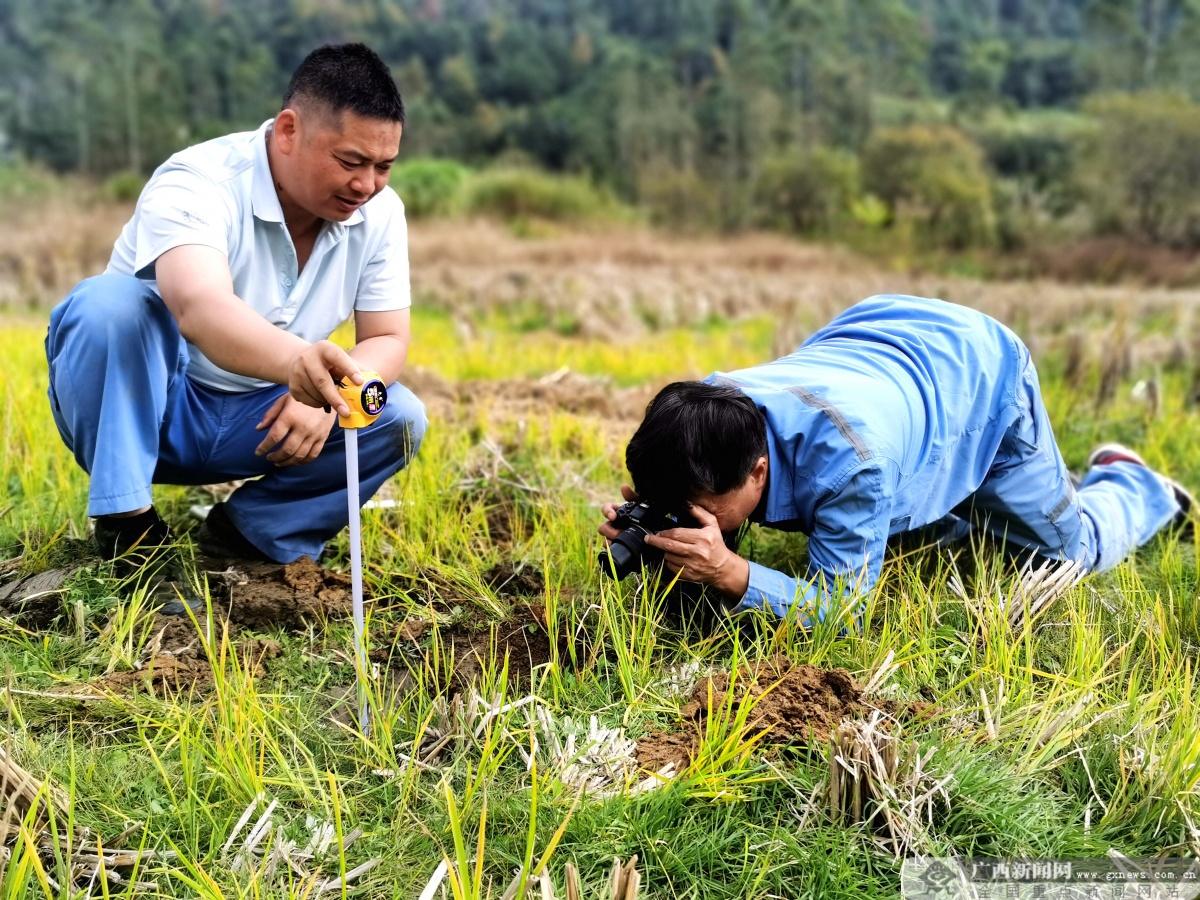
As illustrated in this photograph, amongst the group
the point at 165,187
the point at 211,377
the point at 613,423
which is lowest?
the point at 613,423

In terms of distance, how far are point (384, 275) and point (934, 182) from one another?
979 inches

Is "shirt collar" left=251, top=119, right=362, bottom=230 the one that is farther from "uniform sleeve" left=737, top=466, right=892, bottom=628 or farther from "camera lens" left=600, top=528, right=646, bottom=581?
"uniform sleeve" left=737, top=466, right=892, bottom=628

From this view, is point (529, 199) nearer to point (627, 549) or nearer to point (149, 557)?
point (149, 557)

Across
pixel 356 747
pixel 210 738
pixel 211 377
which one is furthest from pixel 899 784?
pixel 211 377

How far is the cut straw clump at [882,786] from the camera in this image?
187 centimetres

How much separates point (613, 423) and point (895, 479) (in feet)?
7.13

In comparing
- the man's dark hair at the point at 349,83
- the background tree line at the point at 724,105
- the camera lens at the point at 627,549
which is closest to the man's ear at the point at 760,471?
the camera lens at the point at 627,549

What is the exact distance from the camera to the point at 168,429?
276 cm

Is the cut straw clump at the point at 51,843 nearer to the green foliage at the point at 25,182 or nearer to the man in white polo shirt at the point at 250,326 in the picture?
the man in white polo shirt at the point at 250,326

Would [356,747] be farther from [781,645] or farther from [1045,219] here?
[1045,219]

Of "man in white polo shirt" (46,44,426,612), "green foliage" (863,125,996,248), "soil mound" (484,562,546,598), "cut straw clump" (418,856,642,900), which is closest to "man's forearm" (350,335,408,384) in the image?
"man in white polo shirt" (46,44,426,612)

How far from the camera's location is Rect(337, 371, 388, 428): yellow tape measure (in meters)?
2.04

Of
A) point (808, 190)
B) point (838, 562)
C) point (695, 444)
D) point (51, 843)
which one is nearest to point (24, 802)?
point (51, 843)

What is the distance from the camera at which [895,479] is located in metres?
2.41
